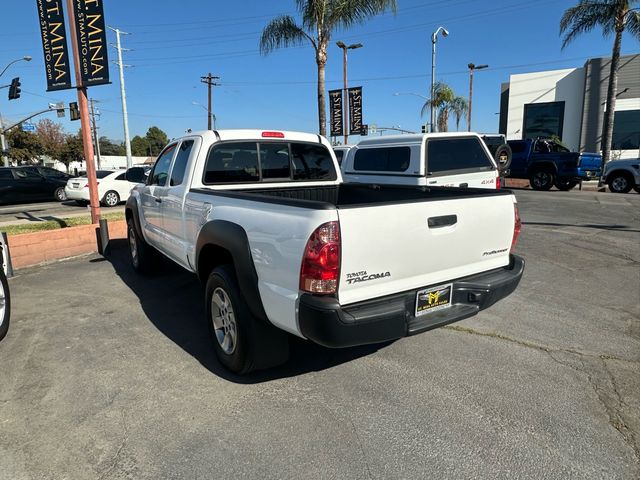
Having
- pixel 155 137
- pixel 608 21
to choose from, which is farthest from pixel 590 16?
pixel 155 137

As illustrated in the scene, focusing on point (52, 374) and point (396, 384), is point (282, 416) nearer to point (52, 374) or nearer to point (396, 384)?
point (396, 384)

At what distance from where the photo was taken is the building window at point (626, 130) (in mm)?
38969

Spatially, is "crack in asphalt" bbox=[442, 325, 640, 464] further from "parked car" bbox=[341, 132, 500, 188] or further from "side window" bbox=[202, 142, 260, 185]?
"parked car" bbox=[341, 132, 500, 188]

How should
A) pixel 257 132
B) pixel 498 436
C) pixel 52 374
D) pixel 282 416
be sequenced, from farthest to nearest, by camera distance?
pixel 257 132 → pixel 52 374 → pixel 282 416 → pixel 498 436

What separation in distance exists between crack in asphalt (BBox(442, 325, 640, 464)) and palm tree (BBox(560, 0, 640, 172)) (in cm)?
2113

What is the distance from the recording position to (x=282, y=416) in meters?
2.88

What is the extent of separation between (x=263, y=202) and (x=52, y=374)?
7.31ft

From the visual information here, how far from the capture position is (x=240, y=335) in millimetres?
Answer: 3168

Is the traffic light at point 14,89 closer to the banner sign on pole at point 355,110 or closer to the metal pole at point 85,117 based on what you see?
the banner sign on pole at point 355,110

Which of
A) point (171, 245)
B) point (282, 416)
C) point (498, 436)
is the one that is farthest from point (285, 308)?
point (171, 245)

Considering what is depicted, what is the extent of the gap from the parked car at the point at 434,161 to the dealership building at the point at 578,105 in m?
34.9

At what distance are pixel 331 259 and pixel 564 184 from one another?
19.8m

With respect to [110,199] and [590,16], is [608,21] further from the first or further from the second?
[110,199]

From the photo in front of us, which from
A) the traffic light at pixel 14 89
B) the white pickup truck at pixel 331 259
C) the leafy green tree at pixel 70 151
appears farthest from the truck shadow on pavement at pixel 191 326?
the leafy green tree at pixel 70 151
